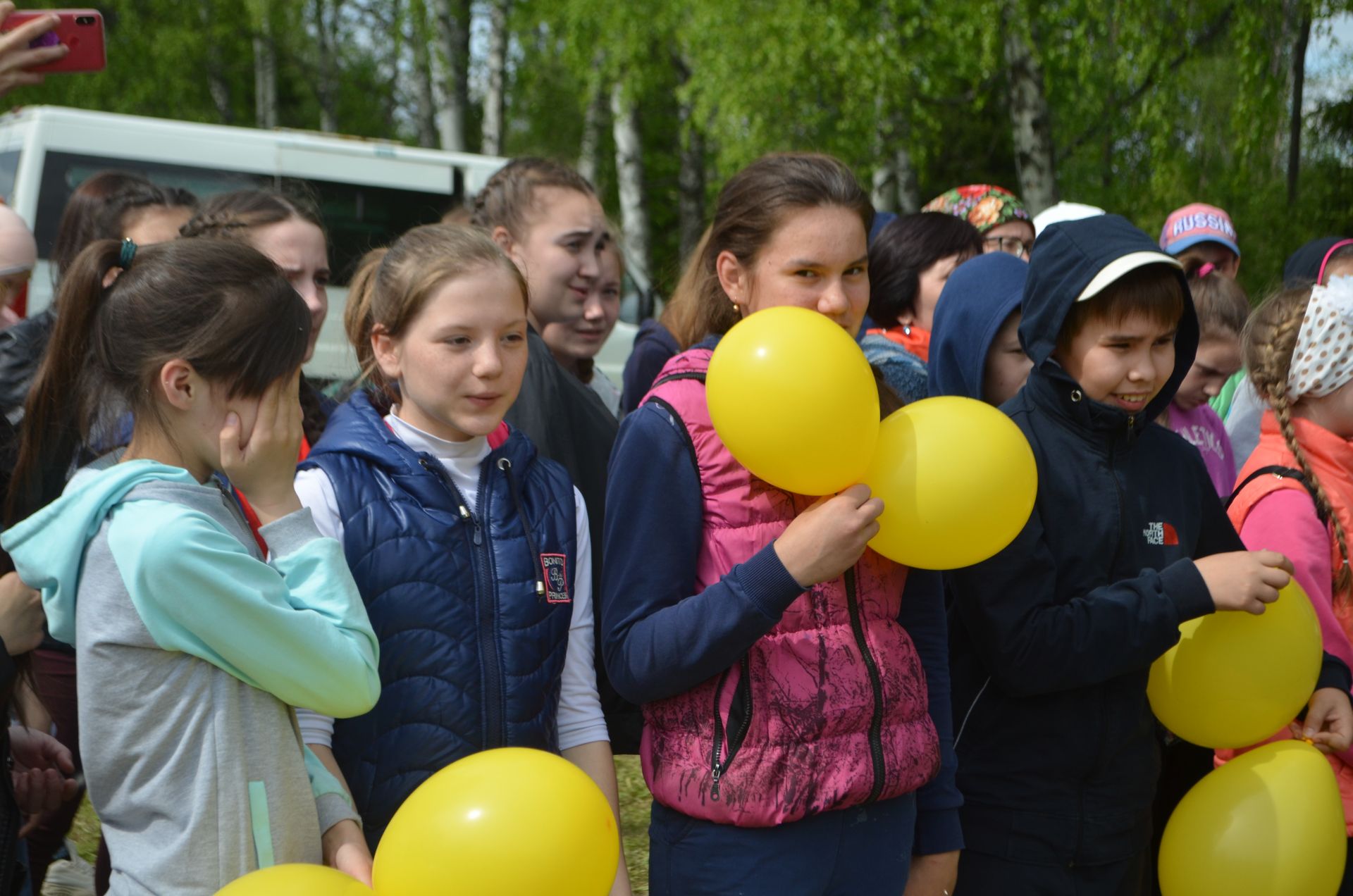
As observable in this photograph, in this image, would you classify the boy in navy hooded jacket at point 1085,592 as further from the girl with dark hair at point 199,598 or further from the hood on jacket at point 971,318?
the girl with dark hair at point 199,598

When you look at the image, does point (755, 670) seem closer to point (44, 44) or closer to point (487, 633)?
point (487, 633)

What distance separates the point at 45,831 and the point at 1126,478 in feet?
8.60

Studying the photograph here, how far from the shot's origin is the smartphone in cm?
291

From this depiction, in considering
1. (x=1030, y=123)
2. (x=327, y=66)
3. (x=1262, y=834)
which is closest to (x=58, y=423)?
(x=1262, y=834)

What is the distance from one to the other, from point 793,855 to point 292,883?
2.60 ft

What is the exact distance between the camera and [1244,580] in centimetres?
234

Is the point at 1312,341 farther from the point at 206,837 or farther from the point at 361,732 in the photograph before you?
the point at 206,837

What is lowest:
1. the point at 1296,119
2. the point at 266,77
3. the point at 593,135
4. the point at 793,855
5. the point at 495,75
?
the point at 793,855

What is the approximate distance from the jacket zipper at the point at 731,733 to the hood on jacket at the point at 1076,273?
3.07 feet

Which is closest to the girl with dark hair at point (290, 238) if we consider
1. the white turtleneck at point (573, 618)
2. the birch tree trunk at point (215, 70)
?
the white turtleneck at point (573, 618)

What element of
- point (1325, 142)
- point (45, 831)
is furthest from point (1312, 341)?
point (1325, 142)

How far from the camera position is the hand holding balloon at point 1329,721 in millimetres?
2670

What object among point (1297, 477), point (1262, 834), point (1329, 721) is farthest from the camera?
point (1297, 477)

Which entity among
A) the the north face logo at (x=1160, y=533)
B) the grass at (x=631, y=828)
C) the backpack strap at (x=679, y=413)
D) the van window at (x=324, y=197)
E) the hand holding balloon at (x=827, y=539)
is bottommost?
the grass at (x=631, y=828)
